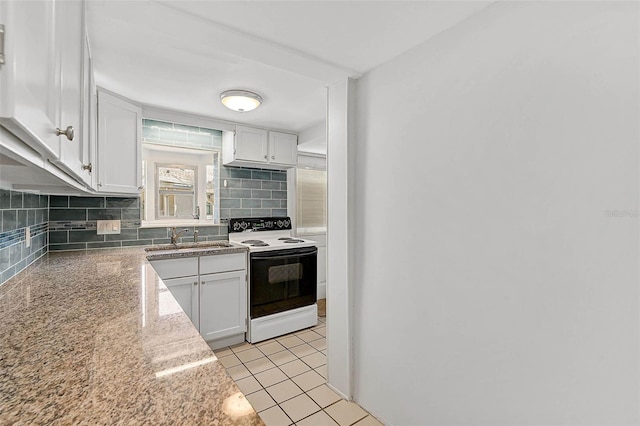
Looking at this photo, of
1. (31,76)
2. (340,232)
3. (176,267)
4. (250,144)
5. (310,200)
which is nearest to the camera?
(31,76)

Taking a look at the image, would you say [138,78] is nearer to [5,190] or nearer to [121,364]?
[5,190]

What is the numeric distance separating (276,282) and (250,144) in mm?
1472

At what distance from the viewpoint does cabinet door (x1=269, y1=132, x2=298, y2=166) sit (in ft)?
11.0

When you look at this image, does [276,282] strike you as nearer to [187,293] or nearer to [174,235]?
[187,293]

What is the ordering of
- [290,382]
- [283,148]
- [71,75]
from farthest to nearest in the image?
[283,148], [290,382], [71,75]

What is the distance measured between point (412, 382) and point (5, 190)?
7.54 ft

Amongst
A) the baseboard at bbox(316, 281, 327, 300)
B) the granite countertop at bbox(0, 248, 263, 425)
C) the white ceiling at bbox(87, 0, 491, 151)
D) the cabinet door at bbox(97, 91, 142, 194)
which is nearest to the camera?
the granite countertop at bbox(0, 248, 263, 425)

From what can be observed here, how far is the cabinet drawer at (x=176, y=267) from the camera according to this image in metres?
2.44

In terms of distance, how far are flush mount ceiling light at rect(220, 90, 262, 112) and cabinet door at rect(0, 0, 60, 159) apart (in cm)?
158

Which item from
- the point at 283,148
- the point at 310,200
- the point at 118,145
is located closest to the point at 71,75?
the point at 118,145

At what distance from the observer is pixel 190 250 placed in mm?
2734

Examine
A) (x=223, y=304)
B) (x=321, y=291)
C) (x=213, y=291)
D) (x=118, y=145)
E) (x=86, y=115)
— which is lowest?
(x=321, y=291)

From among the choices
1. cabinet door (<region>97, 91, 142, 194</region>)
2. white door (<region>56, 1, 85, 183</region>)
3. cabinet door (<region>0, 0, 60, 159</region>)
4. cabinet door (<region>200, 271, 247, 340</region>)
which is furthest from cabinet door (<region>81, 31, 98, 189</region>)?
cabinet door (<region>200, 271, 247, 340</region>)

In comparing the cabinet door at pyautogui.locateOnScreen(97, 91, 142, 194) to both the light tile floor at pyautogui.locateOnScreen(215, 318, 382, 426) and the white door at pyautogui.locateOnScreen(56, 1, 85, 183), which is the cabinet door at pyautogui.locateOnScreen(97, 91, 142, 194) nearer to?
the white door at pyautogui.locateOnScreen(56, 1, 85, 183)
